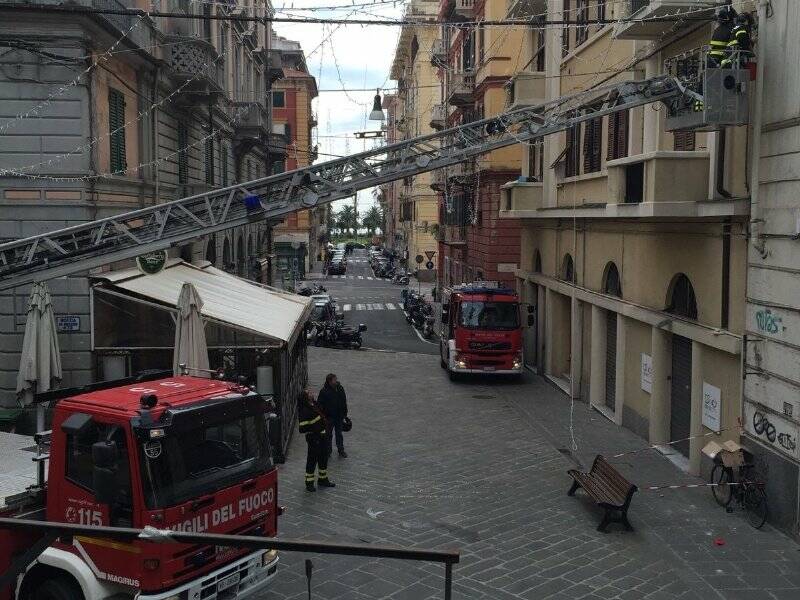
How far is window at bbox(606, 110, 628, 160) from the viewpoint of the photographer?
58.6 feet

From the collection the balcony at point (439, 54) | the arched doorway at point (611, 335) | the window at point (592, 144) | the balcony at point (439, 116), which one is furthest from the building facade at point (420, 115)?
the arched doorway at point (611, 335)

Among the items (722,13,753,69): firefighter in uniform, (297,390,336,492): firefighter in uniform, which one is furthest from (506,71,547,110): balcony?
(297,390,336,492): firefighter in uniform

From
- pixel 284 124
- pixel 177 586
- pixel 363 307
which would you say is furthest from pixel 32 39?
pixel 284 124

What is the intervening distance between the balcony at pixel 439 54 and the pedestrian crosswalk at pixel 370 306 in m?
14.6

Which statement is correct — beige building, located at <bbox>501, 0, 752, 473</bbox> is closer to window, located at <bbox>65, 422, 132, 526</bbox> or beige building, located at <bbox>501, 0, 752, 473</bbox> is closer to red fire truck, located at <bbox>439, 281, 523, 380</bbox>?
red fire truck, located at <bbox>439, 281, 523, 380</bbox>

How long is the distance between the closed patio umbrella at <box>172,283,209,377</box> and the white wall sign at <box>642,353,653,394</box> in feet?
27.0

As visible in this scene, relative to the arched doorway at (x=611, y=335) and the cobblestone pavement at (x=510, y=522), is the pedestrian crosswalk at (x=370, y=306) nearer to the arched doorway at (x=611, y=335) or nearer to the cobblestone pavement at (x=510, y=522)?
the arched doorway at (x=611, y=335)

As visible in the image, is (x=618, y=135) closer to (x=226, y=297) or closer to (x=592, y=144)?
(x=592, y=144)

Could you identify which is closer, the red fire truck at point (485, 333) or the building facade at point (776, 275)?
the building facade at point (776, 275)

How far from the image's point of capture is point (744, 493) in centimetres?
1155

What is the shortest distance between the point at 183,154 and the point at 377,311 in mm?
24655

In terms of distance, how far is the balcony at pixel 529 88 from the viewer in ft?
77.6

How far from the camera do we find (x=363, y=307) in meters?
50.7

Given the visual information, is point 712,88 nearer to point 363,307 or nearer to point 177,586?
point 177,586
